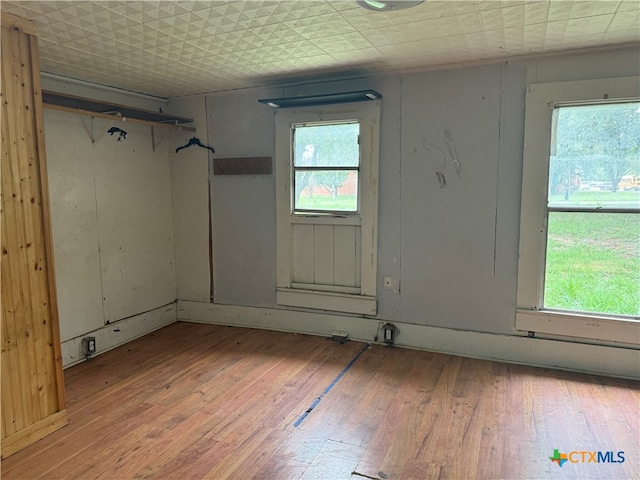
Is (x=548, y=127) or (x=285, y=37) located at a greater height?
(x=285, y=37)

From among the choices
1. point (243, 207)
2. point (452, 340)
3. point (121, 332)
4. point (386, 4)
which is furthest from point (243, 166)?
point (452, 340)

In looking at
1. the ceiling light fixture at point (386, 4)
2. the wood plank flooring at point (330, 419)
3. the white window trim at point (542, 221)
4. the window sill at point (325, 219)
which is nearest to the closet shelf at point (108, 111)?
the window sill at point (325, 219)

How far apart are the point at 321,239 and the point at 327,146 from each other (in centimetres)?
84

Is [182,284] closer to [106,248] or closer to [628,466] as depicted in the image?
[106,248]

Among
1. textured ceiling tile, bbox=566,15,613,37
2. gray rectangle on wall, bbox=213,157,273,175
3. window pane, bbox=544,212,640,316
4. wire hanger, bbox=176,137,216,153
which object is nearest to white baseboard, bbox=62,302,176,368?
gray rectangle on wall, bbox=213,157,273,175

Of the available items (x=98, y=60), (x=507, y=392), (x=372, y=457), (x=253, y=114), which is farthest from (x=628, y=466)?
(x=98, y=60)

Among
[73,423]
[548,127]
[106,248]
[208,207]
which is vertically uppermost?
[548,127]

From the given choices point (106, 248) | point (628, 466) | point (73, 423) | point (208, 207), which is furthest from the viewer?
point (208, 207)

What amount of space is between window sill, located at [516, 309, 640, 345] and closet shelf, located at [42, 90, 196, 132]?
347 cm

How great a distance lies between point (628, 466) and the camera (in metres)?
2.09

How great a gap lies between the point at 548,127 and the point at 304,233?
213 centimetres

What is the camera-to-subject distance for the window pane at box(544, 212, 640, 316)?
298 cm

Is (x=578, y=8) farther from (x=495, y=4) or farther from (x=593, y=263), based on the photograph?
(x=593, y=263)
